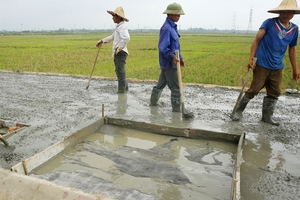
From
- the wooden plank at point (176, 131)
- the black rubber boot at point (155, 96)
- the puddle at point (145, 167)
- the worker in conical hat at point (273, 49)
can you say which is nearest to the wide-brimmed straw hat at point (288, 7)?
the worker in conical hat at point (273, 49)

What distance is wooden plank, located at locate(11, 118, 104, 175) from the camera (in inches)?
104

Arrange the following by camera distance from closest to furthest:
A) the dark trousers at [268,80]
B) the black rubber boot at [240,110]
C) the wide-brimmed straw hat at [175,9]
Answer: the dark trousers at [268,80], the wide-brimmed straw hat at [175,9], the black rubber boot at [240,110]

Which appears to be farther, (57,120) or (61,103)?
(61,103)

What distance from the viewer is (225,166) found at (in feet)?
10.4

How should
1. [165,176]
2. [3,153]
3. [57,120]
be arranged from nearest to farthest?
[165,176] < [3,153] < [57,120]

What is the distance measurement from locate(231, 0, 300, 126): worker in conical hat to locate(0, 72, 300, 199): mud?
1.93ft

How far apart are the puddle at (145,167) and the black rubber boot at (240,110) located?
1.22 metres

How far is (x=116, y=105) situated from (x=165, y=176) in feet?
10.1

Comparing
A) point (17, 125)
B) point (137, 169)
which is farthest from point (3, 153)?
point (137, 169)

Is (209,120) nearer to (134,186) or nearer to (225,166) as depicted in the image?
(225,166)

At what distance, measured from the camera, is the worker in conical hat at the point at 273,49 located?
4193mm

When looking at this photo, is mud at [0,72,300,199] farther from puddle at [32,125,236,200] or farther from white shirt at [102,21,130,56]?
white shirt at [102,21,130,56]

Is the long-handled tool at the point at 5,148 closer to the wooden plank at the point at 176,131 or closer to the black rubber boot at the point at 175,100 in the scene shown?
the wooden plank at the point at 176,131

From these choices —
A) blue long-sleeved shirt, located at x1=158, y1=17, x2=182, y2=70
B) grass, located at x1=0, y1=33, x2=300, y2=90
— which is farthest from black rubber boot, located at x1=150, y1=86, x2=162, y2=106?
grass, located at x1=0, y1=33, x2=300, y2=90
